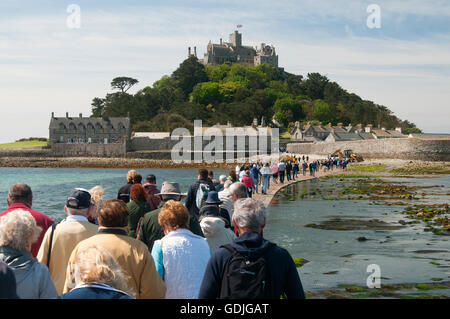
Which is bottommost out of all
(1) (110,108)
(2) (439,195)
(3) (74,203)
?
(2) (439,195)

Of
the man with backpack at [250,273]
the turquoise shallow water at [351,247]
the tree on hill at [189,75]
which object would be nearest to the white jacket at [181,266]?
the man with backpack at [250,273]

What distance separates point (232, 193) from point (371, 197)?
1830cm

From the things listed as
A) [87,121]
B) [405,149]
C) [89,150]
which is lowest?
[89,150]

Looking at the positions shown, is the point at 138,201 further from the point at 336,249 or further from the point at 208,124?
the point at 208,124

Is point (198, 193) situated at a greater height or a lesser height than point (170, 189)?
lesser

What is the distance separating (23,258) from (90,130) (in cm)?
10701

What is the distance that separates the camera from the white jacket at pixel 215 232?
6074mm

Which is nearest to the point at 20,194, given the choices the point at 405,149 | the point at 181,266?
the point at 181,266

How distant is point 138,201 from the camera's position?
749 cm

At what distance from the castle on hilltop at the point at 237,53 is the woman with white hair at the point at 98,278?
164300mm

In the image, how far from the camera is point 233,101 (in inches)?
5246

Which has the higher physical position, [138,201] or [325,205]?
[138,201]

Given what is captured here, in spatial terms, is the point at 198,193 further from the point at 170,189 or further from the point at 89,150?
the point at 89,150
